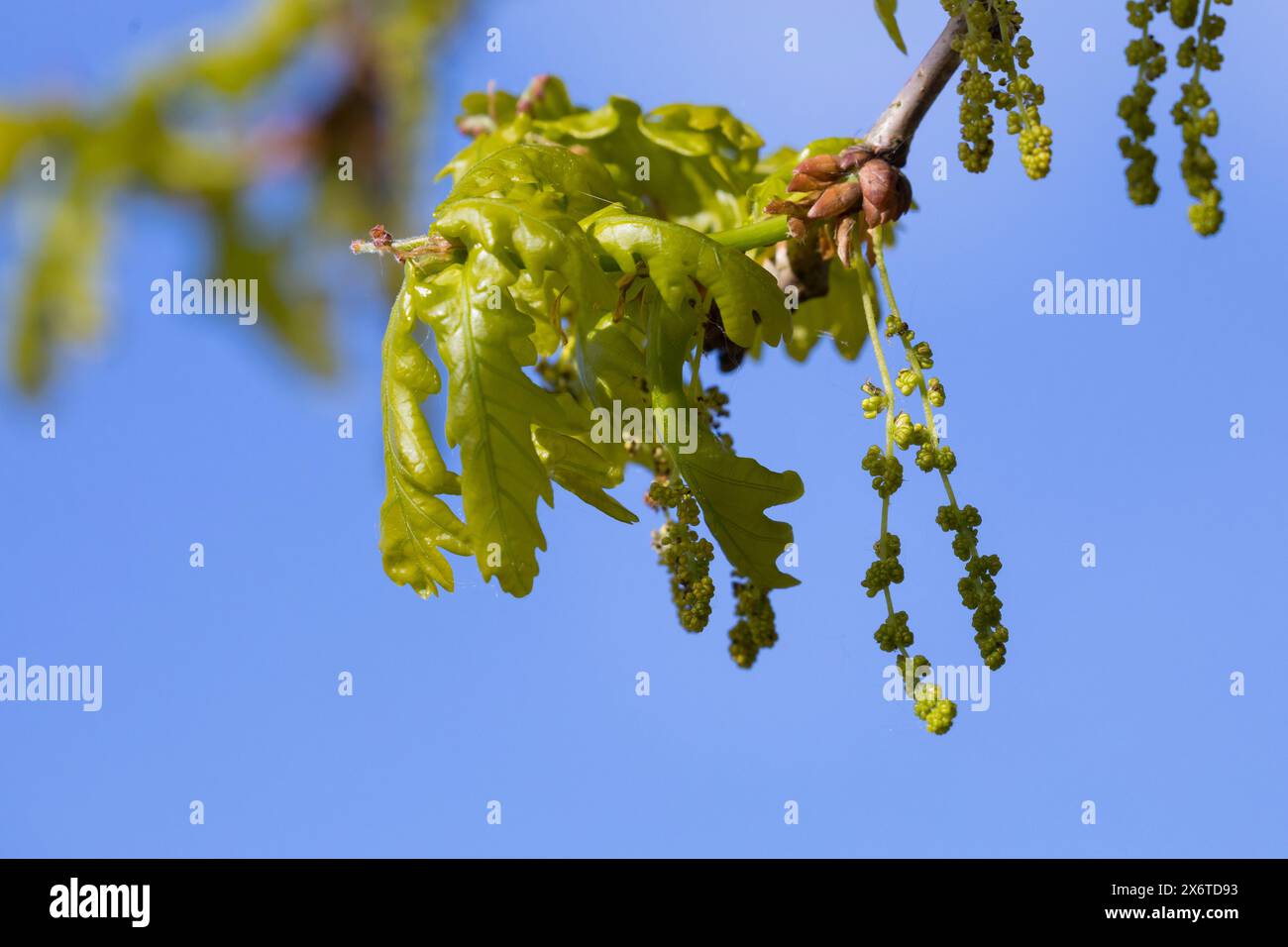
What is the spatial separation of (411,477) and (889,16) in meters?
0.67

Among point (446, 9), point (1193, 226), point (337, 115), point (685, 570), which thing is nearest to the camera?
point (1193, 226)

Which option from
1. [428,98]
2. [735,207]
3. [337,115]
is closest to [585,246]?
[735,207]

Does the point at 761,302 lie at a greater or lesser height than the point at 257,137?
lesser

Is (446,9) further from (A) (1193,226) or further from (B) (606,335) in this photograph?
(A) (1193,226)

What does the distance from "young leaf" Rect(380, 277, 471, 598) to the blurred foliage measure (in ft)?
7.65

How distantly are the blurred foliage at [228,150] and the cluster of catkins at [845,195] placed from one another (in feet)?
7.48

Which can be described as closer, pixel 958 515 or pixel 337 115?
pixel 958 515

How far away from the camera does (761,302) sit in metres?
1.17

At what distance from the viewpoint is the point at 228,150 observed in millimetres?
3646

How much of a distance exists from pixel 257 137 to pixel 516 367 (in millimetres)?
2792

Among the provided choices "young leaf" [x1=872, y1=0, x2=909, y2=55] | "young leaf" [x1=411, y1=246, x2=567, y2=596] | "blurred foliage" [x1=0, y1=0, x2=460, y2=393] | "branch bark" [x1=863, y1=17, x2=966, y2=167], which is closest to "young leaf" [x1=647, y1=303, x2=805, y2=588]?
"young leaf" [x1=411, y1=246, x2=567, y2=596]

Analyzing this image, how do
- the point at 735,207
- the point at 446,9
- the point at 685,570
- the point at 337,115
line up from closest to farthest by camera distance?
the point at 685,570 < the point at 735,207 < the point at 446,9 < the point at 337,115

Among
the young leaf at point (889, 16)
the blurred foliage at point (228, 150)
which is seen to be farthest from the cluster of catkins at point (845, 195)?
the blurred foliage at point (228, 150)

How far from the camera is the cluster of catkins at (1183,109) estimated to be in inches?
36.7
